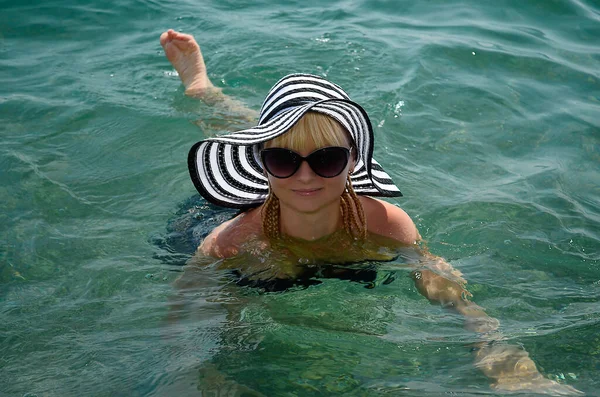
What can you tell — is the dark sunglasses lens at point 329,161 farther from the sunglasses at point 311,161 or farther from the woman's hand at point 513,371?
the woman's hand at point 513,371

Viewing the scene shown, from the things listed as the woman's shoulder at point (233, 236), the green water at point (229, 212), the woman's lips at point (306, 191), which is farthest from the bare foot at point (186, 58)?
the woman's lips at point (306, 191)


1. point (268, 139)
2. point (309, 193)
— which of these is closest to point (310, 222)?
point (309, 193)

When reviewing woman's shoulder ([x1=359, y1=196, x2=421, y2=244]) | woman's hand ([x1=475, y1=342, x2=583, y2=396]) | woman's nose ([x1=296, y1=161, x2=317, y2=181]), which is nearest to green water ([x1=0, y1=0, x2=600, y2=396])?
woman's hand ([x1=475, y1=342, x2=583, y2=396])

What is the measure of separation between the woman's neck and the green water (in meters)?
0.30

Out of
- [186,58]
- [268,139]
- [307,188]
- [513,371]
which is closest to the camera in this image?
[513,371]

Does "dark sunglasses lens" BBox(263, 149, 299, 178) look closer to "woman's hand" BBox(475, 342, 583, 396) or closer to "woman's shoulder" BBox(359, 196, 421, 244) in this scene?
"woman's shoulder" BBox(359, 196, 421, 244)

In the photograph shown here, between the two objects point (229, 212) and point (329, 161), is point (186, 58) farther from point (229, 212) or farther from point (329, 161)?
point (329, 161)

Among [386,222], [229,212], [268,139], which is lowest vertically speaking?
[229,212]

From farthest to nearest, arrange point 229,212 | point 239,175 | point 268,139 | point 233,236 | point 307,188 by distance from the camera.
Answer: point 229,212, point 239,175, point 233,236, point 307,188, point 268,139

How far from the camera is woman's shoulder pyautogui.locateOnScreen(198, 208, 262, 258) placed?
164 inches

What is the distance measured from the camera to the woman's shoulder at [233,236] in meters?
4.17

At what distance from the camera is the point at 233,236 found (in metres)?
4.18

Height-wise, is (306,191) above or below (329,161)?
below

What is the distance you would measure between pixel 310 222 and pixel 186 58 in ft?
10.0
